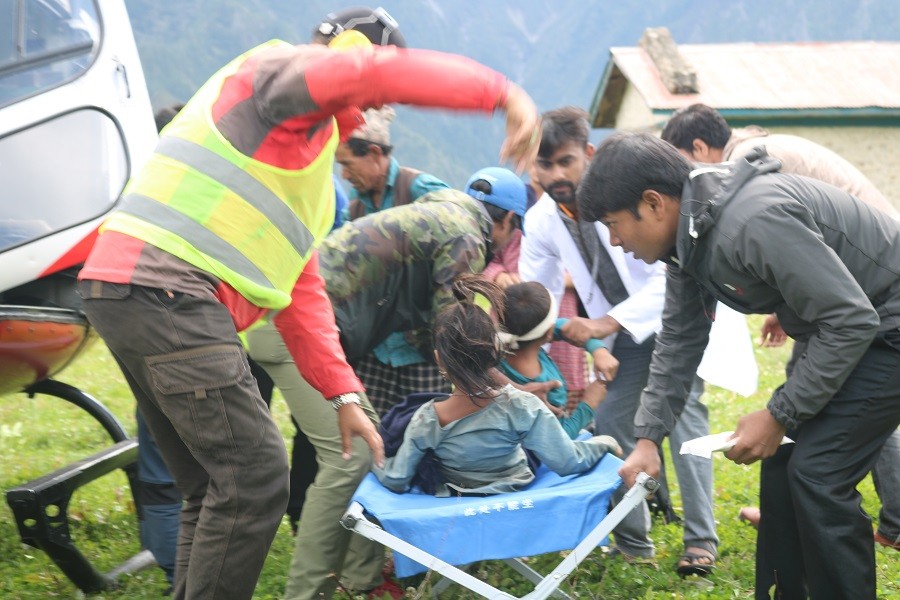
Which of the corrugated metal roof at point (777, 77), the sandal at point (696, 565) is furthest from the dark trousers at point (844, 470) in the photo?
the corrugated metal roof at point (777, 77)

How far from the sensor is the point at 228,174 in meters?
2.73

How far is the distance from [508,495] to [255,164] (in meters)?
1.49

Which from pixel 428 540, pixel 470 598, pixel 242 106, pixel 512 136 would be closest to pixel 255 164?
pixel 242 106

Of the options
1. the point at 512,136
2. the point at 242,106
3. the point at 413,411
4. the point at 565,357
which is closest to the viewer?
the point at 512,136

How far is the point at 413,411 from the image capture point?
12.9ft

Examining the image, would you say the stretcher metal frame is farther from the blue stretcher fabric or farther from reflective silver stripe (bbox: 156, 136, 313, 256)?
reflective silver stripe (bbox: 156, 136, 313, 256)

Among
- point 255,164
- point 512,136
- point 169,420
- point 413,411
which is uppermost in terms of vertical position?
point 512,136

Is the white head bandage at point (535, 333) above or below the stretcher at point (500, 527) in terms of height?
above

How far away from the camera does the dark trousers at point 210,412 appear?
8.79ft

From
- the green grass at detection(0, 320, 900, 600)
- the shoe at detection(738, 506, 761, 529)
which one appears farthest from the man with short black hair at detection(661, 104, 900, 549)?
the green grass at detection(0, 320, 900, 600)

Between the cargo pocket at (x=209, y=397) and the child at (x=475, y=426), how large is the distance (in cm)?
101

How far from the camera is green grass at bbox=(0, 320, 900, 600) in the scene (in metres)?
4.14

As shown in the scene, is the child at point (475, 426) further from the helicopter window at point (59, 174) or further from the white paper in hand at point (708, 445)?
the helicopter window at point (59, 174)

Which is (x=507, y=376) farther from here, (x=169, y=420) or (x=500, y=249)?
(x=169, y=420)
